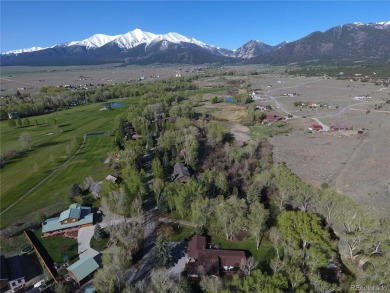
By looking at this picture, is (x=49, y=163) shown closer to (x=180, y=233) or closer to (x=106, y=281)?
(x=180, y=233)

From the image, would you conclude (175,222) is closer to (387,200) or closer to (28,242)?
(28,242)

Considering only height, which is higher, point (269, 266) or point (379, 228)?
point (379, 228)

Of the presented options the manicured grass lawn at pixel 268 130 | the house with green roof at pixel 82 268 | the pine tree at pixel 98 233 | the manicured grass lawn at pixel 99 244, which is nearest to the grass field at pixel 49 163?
the pine tree at pixel 98 233

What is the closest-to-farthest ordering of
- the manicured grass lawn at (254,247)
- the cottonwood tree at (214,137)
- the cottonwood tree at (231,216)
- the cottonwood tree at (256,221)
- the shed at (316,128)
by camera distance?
the manicured grass lawn at (254,247)
the cottonwood tree at (256,221)
the cottonwood tree at (231,216)
the cottonwood tree at (214,137)
the shed at (316,128)

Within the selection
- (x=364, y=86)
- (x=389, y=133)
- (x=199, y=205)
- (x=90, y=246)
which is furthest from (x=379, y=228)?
(x=364, y=86)

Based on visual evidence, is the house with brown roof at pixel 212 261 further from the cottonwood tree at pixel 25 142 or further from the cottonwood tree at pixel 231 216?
the cottonwood tree at pixel 25 142

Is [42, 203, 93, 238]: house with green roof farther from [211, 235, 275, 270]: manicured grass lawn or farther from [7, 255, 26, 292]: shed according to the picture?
[211, 235, 275, 270]: manicured grass lawn
